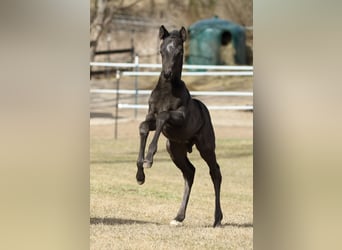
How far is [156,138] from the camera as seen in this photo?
8.00 feet

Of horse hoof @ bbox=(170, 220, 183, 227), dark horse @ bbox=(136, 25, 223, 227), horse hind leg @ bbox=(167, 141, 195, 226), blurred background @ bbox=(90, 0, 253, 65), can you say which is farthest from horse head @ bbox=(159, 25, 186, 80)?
blurred background @ bbox=(90, 0, 253, 65)

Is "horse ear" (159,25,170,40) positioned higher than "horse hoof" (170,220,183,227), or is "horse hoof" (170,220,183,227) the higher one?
"horse ear" (159,25,170,40)

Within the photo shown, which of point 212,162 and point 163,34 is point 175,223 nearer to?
point 212,162

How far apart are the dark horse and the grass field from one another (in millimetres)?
155

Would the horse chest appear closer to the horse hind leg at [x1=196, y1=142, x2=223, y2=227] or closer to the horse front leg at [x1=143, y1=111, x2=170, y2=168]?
the horse front leg at [x1=143, y1=111, x2=170, y2=168]

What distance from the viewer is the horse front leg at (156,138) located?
2.36m

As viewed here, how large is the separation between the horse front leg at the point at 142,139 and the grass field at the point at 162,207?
0.81 feet

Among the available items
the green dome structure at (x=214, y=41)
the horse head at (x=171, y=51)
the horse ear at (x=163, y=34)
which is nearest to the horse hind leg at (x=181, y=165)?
the horse head at (x=171, y=51)

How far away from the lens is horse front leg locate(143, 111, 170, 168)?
236cm
